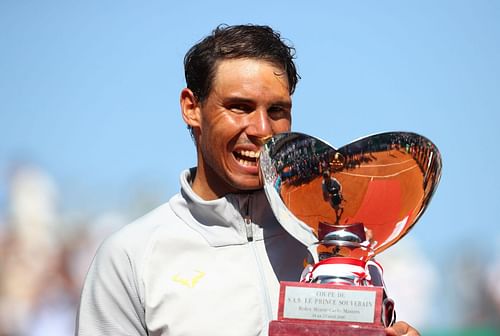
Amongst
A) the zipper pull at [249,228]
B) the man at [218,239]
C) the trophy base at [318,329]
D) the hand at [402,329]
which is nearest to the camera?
the trophy base at [318,329]

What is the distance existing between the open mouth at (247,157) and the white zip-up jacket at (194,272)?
0.37 ft

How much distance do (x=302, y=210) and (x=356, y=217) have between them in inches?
4.7

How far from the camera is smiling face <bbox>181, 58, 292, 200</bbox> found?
2545mm

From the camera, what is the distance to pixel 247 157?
8.40 ft

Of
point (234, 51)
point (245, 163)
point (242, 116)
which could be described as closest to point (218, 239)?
point (245, 163)

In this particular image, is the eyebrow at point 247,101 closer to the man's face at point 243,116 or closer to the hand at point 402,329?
the man's face at point 243,116

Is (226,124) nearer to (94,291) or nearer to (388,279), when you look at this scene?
(94,291)

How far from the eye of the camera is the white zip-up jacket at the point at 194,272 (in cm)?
250

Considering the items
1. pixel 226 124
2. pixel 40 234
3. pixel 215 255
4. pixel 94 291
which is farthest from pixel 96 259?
pixel 40 234

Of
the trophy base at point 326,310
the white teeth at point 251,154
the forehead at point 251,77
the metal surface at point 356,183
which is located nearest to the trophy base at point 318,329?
the trophy base at point 326,310

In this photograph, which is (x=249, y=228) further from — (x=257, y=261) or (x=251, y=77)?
(x=251, y=77)

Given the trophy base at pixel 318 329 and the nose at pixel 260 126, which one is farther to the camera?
the nose at pixel 260 126

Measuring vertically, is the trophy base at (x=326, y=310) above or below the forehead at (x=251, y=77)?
below

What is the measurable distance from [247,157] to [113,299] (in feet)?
1.45
